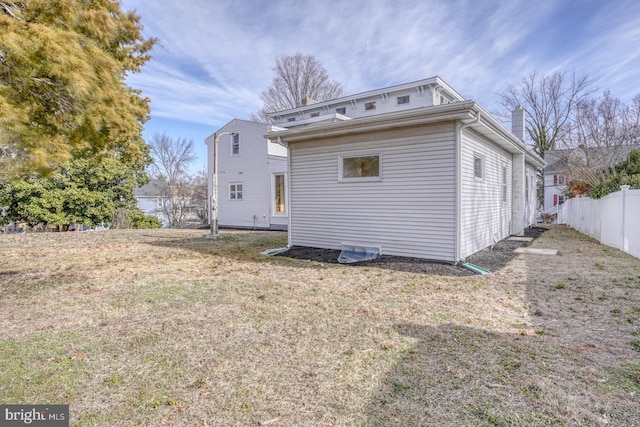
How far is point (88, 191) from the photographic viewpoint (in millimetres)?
18047

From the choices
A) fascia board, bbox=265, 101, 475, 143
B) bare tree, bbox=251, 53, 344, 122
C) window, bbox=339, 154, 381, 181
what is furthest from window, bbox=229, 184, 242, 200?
bare tree, bbox=251, 53, 344, 122

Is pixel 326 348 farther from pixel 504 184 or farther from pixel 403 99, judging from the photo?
pixel 403 99

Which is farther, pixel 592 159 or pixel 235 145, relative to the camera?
pixel 235 145

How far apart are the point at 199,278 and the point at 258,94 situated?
2866 centimetres

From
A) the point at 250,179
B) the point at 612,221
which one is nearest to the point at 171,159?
the point at 250,179

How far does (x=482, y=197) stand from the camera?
8102mm

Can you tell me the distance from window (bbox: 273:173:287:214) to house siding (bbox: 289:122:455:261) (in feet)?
22.6

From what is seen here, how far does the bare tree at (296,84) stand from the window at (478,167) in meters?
24.3

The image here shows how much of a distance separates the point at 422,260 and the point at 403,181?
166cm

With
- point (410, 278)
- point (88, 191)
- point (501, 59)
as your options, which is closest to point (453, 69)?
point (501, 59)

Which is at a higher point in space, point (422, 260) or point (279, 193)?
point (279, 193)

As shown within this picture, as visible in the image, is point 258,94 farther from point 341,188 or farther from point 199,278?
point 199,278

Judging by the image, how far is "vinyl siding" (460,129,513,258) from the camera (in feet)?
22.6

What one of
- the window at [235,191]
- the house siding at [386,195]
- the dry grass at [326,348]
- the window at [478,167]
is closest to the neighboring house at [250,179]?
the window at [235,191]
